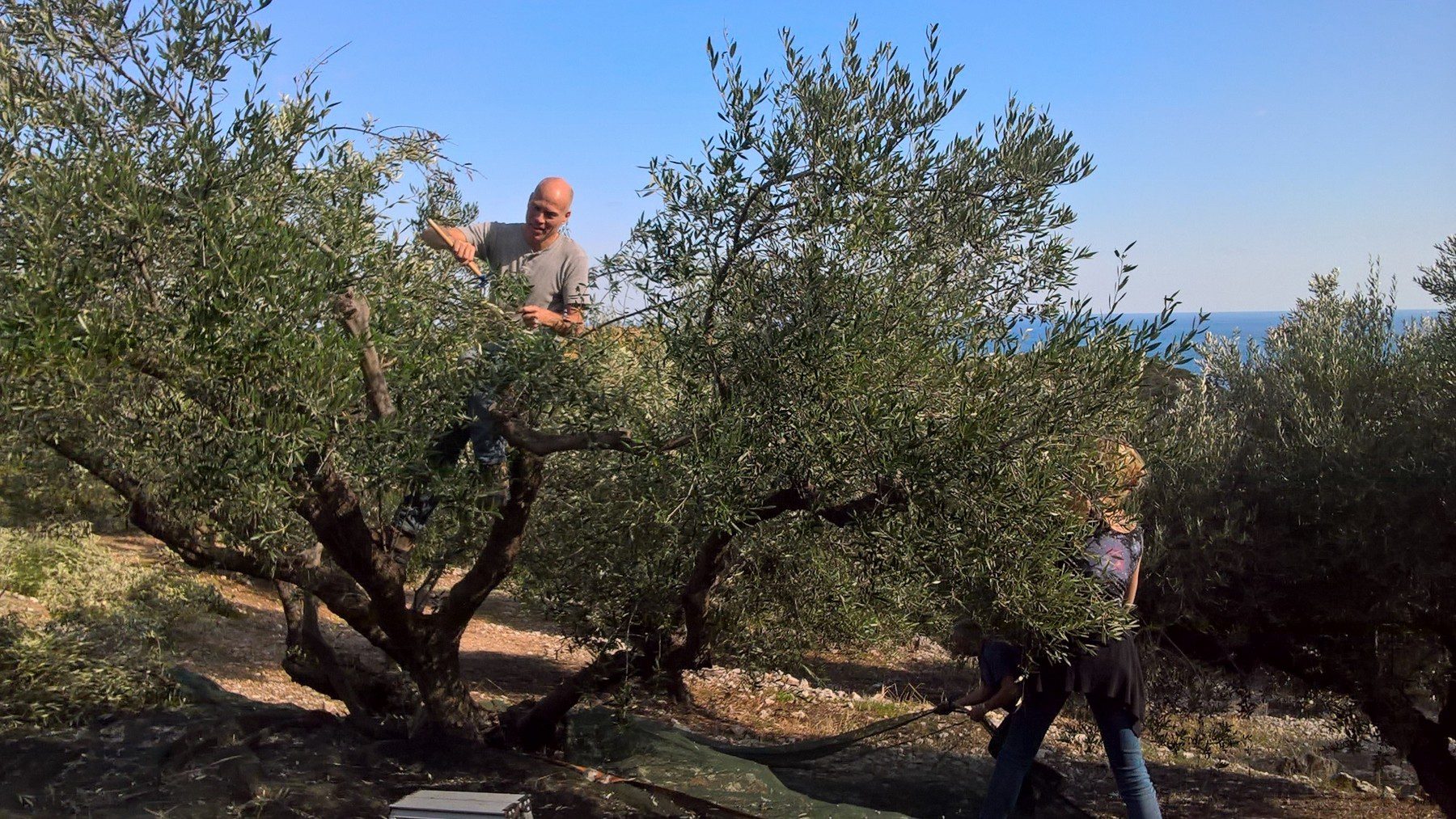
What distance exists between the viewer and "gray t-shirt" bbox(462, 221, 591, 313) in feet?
17.7

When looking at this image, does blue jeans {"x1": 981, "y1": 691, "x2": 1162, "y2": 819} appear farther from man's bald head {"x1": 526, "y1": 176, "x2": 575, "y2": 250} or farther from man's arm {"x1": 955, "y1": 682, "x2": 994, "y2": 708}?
man's bald head {"x1": 526, "y1": 176, "x2": 575, "y2": 250}

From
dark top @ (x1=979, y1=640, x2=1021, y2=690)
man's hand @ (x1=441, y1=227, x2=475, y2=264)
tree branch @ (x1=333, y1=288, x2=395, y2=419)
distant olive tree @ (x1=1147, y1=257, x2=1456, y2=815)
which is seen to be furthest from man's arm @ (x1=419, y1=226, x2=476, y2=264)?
distant olive tree @ (x1=1147, y1=257, x2=1456, y2=815)

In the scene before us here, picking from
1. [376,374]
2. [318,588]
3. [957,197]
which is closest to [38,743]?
[318,588]

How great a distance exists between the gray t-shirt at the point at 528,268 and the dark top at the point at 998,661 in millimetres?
2627

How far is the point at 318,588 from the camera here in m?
5.80

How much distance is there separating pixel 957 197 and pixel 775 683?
329 inches

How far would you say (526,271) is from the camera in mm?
5551

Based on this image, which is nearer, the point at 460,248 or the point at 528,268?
the point at 460,248

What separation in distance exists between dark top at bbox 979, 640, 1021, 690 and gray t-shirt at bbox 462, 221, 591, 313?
2.63 m

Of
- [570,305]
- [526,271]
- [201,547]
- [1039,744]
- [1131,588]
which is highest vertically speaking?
[526,271]

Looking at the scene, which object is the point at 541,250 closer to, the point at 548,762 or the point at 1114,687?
the point at 548,762

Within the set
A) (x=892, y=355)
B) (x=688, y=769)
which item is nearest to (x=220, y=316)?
(x=892, y=355)

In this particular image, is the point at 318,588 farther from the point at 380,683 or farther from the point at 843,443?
the point at 843,443

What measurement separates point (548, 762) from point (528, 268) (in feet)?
8.31
